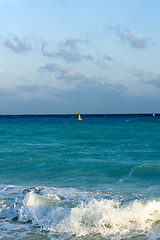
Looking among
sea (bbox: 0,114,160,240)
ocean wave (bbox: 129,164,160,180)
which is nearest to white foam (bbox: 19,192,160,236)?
sea (bbox: 0,114,160,240)

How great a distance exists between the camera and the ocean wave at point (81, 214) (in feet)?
18.2

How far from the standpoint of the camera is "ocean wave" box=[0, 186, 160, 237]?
554cm

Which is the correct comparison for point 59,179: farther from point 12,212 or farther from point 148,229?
point 148,229

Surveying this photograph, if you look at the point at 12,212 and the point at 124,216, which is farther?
the point at 12,212

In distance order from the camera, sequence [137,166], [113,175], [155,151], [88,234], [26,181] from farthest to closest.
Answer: [155,151] < [137,166] < [113,175] < [26,181] < [88,234]

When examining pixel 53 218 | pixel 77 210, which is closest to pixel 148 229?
pixel 77 210

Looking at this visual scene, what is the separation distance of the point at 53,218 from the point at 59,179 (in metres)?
4.53

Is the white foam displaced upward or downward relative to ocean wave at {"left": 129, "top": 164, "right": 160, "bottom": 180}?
upward

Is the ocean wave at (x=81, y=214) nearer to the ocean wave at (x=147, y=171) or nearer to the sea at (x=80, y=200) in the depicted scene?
the sea at (x=80, y=200)

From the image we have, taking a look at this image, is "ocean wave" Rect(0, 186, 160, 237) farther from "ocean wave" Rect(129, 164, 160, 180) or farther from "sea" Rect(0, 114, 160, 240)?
"ocean wave" Rect(129, 164, 160, 180)

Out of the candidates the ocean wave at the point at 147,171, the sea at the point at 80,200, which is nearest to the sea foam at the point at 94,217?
the sea at the point at 80,200

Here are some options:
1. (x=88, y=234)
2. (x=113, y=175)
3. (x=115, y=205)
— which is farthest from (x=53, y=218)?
(x=113, y=175)

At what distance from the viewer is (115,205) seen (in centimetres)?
645

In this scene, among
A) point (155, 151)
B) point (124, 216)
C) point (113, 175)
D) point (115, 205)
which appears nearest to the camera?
point (124, 216)
